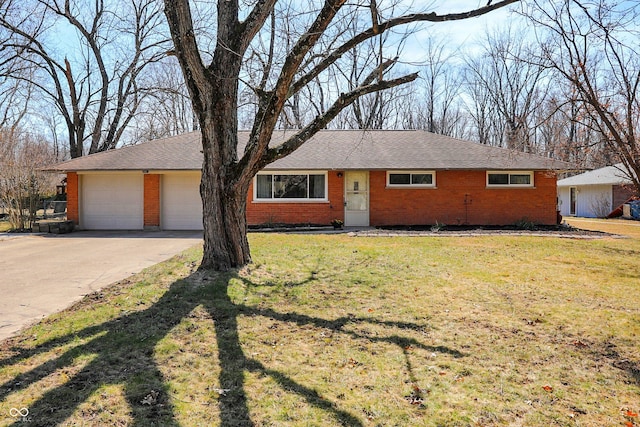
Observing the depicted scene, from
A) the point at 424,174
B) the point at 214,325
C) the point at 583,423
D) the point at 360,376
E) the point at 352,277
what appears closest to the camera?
the point at 583,423

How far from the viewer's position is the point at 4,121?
2841cm

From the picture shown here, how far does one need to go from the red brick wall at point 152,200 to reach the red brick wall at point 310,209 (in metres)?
3.66

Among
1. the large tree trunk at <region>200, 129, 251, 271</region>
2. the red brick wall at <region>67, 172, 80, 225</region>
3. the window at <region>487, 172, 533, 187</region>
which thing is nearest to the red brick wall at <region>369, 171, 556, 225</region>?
the window at <region>487, 172, 533, 187</region>

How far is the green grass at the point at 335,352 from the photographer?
3.25 m

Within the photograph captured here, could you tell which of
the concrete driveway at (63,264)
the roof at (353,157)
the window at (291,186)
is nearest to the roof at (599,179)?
the roof at (353,157)

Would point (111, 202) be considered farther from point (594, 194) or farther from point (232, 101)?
point (594, 194)

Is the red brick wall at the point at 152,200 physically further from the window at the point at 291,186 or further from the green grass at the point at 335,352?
the green grass at the point at 335,352

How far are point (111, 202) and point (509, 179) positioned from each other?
16.1 m

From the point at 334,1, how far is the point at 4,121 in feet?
101

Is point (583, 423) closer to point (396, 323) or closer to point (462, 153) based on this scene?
point (396, 323)

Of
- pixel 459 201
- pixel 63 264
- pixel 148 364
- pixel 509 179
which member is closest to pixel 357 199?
pixel 459 201

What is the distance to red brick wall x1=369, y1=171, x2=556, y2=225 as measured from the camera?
56.4ft

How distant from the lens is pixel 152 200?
56.2 ft

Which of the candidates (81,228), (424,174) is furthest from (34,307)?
(424,174)
